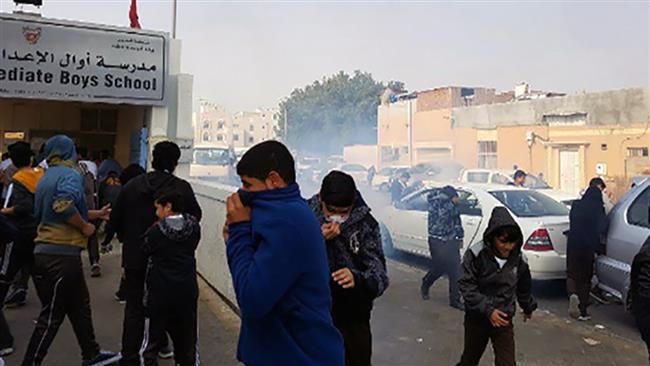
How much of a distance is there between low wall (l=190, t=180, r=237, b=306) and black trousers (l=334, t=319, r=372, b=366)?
9.35 ft

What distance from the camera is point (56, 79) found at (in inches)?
368

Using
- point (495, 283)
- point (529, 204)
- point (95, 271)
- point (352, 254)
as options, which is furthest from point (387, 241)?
point (352, 254)

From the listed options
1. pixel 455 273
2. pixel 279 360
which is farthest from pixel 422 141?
pixel 279 360

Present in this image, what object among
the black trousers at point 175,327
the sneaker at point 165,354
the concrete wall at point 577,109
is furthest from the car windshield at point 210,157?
the black trousers at point 175,327

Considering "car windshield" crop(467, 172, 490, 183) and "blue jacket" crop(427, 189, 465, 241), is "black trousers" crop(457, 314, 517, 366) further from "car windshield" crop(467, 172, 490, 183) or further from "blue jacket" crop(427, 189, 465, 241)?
"car windshield" crop(467, 172, 490, 183)

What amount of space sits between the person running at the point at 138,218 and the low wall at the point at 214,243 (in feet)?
5.72

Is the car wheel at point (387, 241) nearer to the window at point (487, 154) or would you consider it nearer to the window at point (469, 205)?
the window at point (469, 205)

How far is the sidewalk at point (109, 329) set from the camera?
4.60 meters

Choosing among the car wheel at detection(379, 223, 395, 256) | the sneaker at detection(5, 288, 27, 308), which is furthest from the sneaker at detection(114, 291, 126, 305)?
the car wheel at detection(379, 223, 395, 256)

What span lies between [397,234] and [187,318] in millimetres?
5988

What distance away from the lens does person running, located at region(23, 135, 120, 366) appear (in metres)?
3.87

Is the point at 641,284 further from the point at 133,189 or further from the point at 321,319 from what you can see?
the point at 133,189

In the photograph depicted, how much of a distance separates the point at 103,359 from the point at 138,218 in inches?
43.7

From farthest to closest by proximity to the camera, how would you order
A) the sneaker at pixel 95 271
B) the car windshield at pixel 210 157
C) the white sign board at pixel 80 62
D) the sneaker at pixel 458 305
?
the car windshield at pixel 210 157
the white sign board at pixel 80 62
the sneaker at pixel 95 271
the sneaker at pixel 458 305
